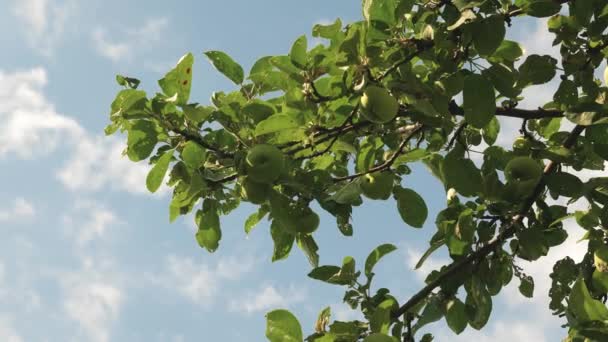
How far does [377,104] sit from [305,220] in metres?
0.60

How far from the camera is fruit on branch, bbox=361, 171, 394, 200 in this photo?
283 cm

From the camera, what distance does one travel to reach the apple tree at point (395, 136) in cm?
255

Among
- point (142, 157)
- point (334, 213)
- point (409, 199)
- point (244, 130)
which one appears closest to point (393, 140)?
point (409, 199)

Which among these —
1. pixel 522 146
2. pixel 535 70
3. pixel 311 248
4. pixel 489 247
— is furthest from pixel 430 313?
pixel 535 70

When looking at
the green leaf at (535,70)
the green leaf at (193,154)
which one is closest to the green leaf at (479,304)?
the green leaf at (535,70)

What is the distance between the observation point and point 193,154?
272 centimetres

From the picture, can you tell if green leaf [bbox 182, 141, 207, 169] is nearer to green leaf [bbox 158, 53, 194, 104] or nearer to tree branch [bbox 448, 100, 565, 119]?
green leaf [bbox 158, 53, 194, 104]

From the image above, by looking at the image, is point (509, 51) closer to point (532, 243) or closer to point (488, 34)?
point (488, 34)

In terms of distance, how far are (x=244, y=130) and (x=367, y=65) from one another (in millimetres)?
563

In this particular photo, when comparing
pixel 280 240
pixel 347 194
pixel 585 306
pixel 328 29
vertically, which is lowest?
pixel 585 306

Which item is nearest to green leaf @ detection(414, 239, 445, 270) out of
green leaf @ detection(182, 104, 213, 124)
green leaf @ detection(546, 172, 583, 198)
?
green leaf @ detection(546, 172, 583, 198)

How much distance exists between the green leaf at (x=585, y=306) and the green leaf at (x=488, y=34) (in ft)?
3.04

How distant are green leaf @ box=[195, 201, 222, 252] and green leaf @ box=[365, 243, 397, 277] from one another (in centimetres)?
67

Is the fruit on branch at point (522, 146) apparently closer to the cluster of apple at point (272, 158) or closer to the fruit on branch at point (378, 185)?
the fruit on branch at point (378, 185)
